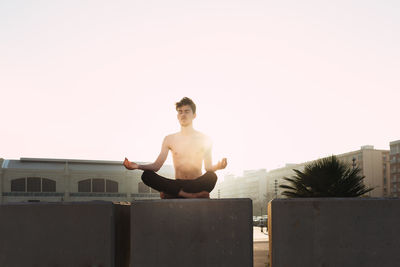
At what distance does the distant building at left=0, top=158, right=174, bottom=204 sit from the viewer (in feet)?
177

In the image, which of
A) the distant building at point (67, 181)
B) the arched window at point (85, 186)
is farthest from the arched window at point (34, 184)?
the arched window at point (85, 186)

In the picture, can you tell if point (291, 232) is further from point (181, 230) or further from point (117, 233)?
point (117, 233)

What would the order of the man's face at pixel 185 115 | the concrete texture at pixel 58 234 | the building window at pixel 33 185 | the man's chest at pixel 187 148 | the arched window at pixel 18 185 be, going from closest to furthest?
the concrete texture at pixel 58 234
the man's chest at pixel 187 148
the man's face at pixel 185 115
the arched window at pixel 18 185
the building window at pixel 33 185

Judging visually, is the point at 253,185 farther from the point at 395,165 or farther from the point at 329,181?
the point at 329,181

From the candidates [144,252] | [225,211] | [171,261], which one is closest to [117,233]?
[144,252]

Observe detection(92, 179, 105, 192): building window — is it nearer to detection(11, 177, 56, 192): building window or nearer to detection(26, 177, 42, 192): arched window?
detection(11, 177, 56, 192): building window

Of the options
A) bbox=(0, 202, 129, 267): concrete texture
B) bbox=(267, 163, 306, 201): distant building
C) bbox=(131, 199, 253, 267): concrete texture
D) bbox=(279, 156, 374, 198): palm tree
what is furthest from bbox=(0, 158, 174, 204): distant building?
bbox=(267, 163, 306, 201): distant building

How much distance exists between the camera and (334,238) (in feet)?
9.68

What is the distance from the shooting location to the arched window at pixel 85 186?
57156 millimetres

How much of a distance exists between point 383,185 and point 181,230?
10837cm

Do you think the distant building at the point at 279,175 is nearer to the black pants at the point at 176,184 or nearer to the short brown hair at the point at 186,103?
the short brown hair at the point at 186,103

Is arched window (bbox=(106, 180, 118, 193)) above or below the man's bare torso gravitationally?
below

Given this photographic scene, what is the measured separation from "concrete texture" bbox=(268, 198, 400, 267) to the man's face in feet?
5.85

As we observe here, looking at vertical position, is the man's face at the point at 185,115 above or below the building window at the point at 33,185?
above
